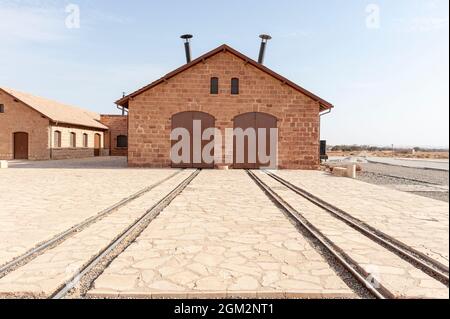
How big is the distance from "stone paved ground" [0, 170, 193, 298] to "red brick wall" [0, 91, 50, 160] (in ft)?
69.2

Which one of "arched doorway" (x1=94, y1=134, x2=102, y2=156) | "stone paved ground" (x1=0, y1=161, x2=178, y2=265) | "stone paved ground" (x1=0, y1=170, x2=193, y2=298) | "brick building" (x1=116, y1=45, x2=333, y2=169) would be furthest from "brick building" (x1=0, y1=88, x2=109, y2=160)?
"stone paved ground" (x1=0, y1=170, x2=193, y2=298)

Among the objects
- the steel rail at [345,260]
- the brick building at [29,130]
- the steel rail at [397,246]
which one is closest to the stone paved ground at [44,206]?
the steel rail at [345,260]

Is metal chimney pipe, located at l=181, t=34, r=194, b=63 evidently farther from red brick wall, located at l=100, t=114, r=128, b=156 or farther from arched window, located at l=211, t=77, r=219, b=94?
red brick wall, located at l=100, t=114, r=128, b=156

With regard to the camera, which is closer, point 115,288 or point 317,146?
point 115,288

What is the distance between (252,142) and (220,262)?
14.4 metres

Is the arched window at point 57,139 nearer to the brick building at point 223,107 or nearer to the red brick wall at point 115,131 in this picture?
the red brick wall at point 115,131

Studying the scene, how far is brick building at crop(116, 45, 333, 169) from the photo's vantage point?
1739 cm

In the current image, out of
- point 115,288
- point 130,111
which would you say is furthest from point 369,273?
point 130,111

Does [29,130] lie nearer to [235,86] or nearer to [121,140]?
[121,140]

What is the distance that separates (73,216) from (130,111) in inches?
481
